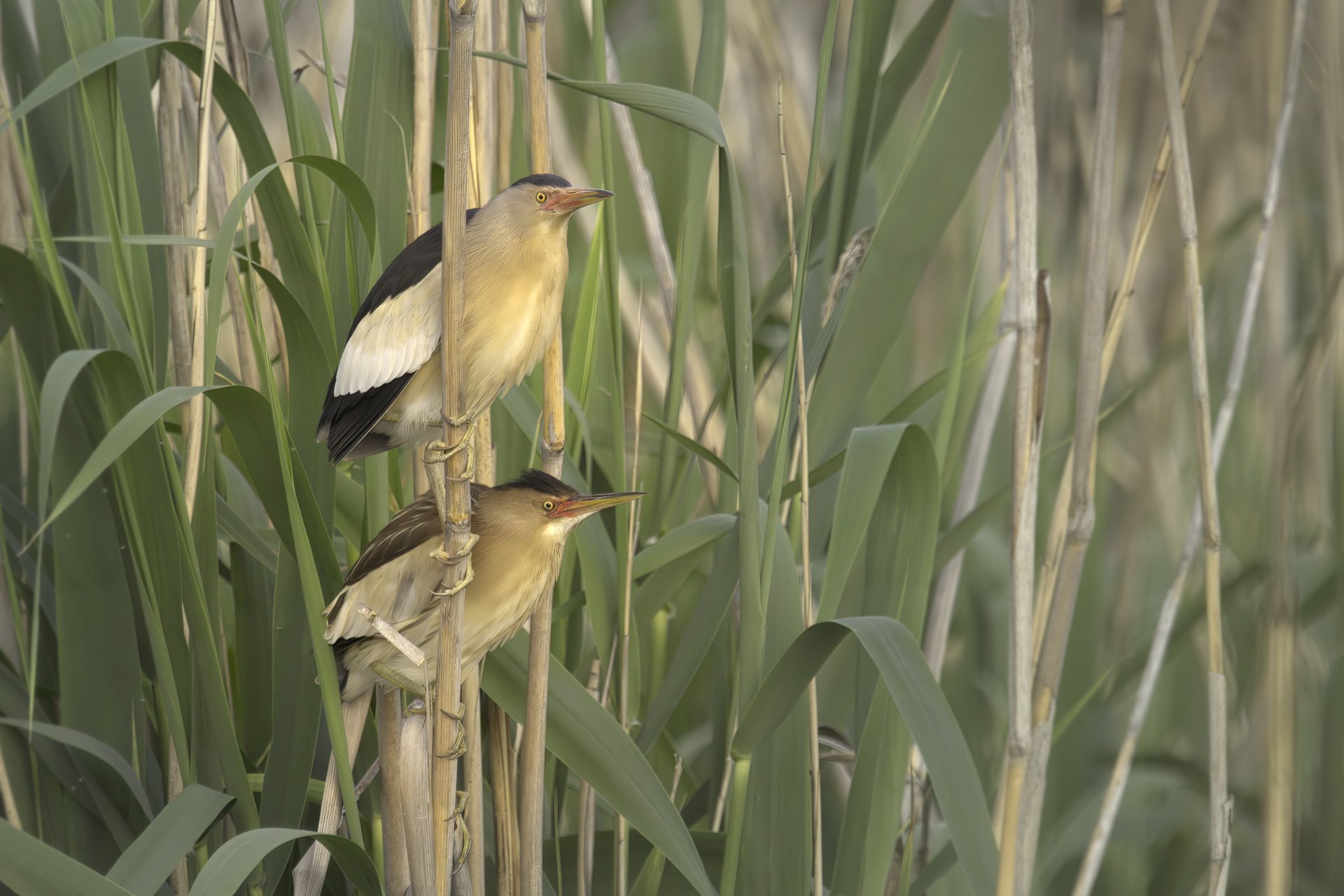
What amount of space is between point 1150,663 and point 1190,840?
1.61ft

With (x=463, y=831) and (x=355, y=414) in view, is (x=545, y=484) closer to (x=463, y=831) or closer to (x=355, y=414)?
(x=355, y=414)

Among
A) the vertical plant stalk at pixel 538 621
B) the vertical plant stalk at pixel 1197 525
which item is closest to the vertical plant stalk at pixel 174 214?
the vertical plant stalk at pixel 538 621

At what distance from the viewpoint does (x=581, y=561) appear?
38.3 inches

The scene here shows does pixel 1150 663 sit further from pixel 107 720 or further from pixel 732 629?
pixel 107 720

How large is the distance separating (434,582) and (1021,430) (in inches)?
19.9

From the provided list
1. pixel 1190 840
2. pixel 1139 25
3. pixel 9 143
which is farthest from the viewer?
pixel 1139 25

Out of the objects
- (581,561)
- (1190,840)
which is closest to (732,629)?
(581,561)

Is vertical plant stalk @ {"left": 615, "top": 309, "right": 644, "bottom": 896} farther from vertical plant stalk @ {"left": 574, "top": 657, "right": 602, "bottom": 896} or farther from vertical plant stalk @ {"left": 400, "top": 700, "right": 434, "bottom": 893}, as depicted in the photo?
vertical plant stalk @ {"left": 400, "top": 700, "right": 434, "bottom": 893}

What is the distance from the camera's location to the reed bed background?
86 cm

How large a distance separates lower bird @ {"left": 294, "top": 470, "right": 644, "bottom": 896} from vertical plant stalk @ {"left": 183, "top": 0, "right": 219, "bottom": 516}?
178 mm

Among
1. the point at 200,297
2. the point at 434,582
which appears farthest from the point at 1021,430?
the point at 200,297

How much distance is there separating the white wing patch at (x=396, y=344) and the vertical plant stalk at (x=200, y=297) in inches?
6.8

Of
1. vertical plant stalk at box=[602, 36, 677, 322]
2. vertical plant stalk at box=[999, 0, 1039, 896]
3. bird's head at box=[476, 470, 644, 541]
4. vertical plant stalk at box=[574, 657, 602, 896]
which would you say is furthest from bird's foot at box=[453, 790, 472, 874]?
vertical plant stalk at box=[602, 36, 677, 322]

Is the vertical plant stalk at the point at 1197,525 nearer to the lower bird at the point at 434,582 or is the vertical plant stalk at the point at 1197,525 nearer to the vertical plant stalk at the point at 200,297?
the lower bird at the point at 434,582
